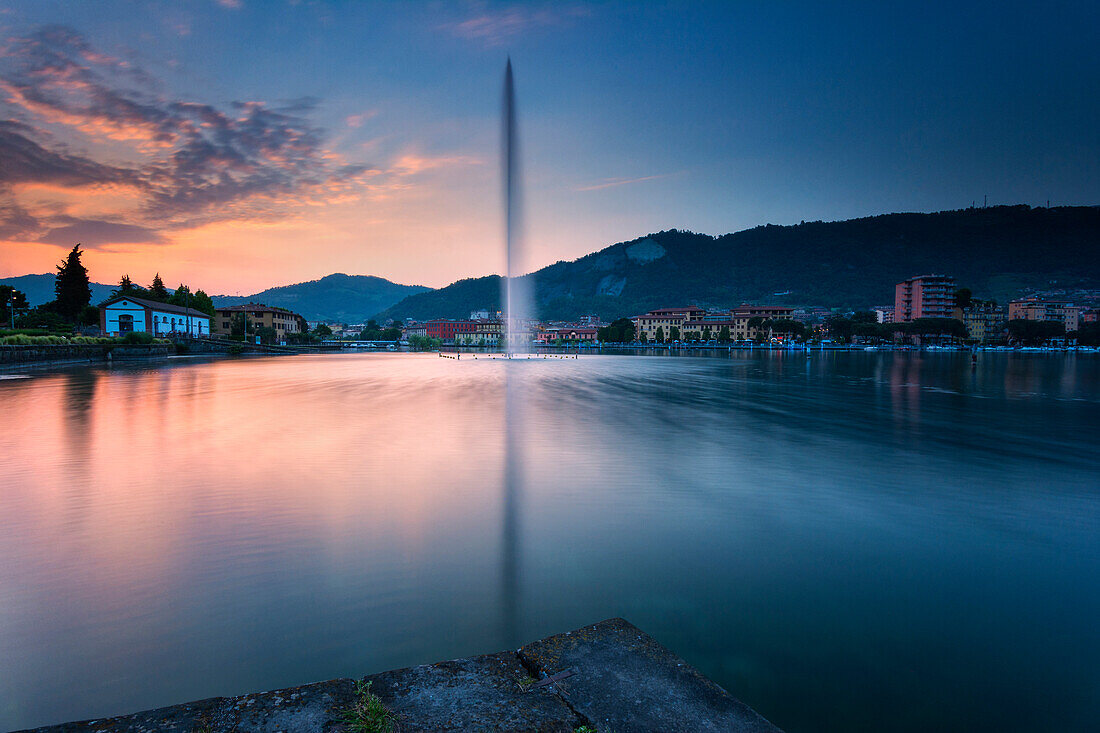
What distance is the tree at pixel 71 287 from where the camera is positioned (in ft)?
240

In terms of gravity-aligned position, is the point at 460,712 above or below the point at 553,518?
above

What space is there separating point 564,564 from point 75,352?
A: 2274 inches

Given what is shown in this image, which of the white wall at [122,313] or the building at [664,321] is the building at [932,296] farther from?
the white wall at [122,313]

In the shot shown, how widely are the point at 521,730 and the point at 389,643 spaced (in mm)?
2119

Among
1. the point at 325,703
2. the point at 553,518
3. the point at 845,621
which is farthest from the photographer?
the point at 553,518

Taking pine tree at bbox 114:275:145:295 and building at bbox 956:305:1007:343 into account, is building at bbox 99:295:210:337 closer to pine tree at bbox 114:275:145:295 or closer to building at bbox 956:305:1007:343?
pine tree at bbox 114:275:145:295

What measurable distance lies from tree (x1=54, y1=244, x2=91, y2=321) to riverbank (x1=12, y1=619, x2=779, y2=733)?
95.2m

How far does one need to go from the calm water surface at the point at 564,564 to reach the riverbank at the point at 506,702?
3.55 feet

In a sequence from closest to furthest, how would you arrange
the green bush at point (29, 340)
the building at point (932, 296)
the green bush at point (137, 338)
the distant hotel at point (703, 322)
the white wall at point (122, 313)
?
1. the green bush at point (29, 340)
2. the green bush at point (137, 338)
3. the white wall at point (122, 313)
4. the building at point (932, 296)
5. the distant hotel at point (703, 322)

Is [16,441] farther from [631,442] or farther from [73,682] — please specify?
[631,442]

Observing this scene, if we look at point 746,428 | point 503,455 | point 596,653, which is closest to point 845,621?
point 596,653

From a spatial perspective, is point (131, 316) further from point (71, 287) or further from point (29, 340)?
point (29, 340)

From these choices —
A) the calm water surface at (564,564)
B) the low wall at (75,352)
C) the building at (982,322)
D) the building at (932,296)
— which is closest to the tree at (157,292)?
the low wall at (75,352)

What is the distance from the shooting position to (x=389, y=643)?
14.0ft
